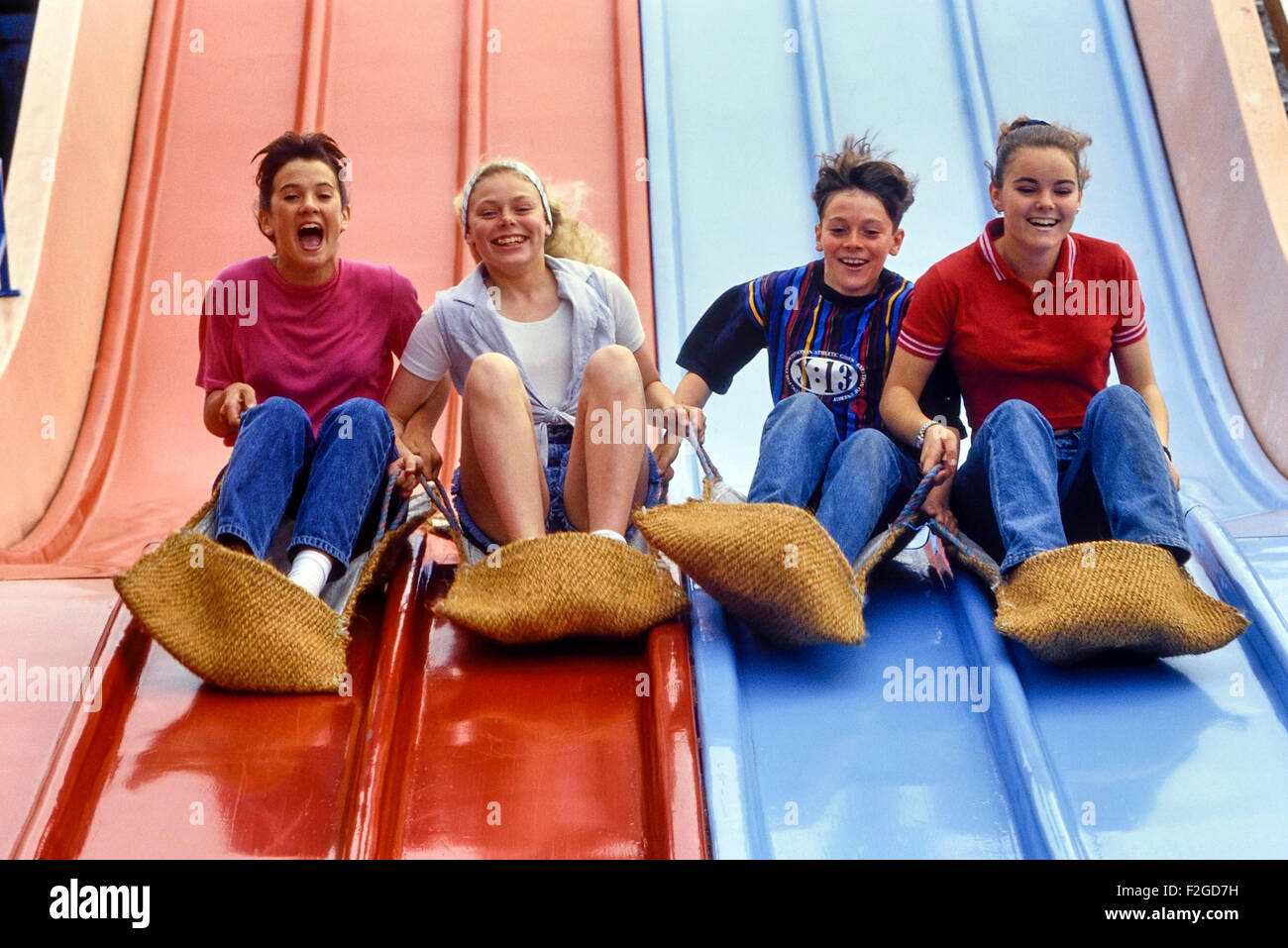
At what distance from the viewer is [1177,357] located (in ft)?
8.19

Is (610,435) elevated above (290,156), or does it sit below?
below

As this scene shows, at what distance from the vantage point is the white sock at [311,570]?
156cm

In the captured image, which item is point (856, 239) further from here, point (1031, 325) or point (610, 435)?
point (610, 435)

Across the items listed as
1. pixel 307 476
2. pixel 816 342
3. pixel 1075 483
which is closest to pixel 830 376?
pixel 816 342

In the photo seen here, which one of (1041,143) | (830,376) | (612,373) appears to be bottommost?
(612,373)

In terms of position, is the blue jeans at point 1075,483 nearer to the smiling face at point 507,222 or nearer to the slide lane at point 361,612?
the slide lane at point 361,612

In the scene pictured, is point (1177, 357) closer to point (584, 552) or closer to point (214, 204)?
point (584, 552)

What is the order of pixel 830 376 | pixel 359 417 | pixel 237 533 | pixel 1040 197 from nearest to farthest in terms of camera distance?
pixel 237 533 → pixel 359 417 → pixel 1040 197 → pixel 830 376

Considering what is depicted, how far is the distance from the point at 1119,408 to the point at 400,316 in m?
0.98

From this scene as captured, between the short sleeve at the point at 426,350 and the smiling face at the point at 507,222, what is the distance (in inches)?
4.7

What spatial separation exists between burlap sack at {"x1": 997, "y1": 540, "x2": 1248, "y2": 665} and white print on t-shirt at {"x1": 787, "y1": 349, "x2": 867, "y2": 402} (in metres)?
0.47

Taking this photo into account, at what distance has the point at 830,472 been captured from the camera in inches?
67.1

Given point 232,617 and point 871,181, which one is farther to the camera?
point 871,181

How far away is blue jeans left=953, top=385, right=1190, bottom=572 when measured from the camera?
5.06ft
